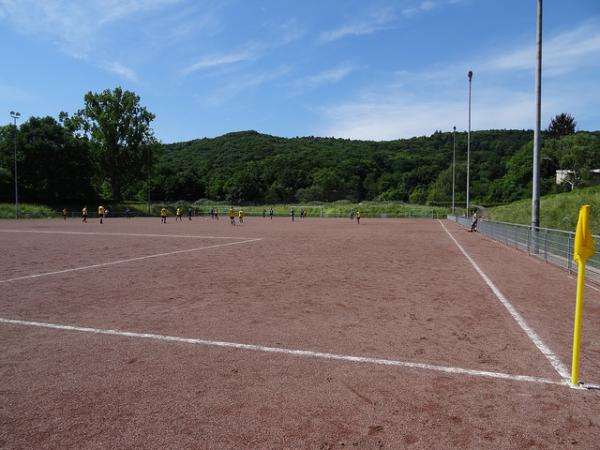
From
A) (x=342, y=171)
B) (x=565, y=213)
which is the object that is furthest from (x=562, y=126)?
(x=565, y=213)

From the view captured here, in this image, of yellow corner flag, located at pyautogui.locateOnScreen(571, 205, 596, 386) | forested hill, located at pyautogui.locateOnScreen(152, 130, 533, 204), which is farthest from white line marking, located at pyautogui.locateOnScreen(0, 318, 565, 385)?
forested hill, located at pyautogui.locateOnScreen(152, 130, 533, 204)

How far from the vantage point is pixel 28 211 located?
5378 cm

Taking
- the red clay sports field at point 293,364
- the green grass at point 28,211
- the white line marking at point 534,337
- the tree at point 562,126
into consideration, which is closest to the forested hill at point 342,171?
the tree at point 562,126

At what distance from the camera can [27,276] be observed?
985 centimetres

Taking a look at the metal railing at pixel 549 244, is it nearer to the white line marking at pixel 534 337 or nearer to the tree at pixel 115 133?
the white line marking at pixel 534 337

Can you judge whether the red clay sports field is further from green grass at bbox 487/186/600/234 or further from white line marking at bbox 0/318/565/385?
green grass at bbox 487/186/600/234

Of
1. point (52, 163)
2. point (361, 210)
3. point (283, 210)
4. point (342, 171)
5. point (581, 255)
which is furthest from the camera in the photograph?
point (342, 171)

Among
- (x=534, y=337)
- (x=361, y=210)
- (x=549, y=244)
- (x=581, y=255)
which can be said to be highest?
(x=581, y=255)

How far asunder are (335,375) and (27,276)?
350 inches

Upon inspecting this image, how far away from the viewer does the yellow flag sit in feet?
12.2

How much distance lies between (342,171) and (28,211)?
73.5 meters

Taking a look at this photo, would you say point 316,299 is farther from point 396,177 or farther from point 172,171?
point 172,171

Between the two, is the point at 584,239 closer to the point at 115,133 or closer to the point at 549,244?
the point at 549,244

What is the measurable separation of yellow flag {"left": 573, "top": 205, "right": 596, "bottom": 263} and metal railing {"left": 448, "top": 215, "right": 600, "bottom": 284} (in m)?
6.00
